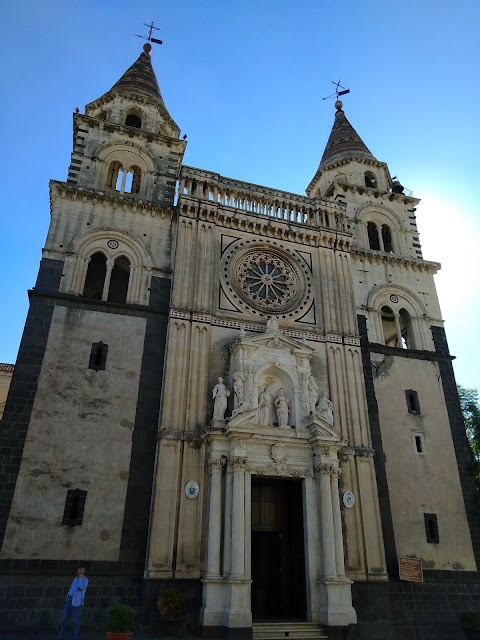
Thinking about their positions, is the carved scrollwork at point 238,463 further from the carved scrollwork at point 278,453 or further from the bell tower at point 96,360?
the bell tower at point 96,360

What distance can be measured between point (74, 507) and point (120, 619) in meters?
4.71

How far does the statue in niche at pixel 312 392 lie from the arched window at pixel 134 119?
16268 mm

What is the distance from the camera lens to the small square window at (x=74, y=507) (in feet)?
49.8

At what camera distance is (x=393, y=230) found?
26859mm

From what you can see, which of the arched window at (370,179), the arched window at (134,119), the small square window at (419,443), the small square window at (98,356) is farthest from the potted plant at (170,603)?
the arched window at (370,179)

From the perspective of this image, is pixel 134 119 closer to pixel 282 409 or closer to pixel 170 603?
pixel 282 409

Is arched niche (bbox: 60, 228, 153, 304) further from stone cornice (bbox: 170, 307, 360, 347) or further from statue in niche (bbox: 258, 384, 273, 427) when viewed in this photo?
statue in niche (bbox: 258, 384, 273, 427)

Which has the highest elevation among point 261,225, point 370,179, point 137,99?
point 137,99

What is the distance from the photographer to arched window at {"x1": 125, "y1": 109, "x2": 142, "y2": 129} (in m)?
26.0

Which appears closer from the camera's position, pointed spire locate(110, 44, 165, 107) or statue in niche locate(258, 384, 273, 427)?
statue in niche locate(258, 384, 273, 427)

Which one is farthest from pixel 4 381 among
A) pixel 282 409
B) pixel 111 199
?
pixel 282 409

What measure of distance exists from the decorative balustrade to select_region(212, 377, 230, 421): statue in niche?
8.86m

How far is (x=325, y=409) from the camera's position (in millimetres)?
18469

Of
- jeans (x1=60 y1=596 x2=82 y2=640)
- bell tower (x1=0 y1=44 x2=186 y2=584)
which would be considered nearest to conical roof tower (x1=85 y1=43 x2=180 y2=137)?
bell tower (x1=0 y1=44 x2=186 y2=584)
